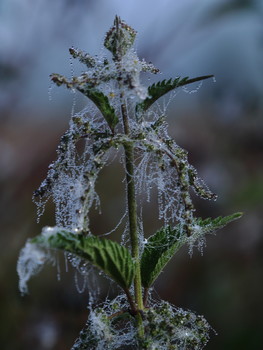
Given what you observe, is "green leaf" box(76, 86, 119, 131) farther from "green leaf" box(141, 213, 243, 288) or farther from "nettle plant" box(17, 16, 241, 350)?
"green leaf" box(141, 213, 243, 288)

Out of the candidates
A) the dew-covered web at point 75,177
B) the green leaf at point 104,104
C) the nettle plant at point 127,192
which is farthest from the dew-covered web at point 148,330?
the green leaf at point 104,104

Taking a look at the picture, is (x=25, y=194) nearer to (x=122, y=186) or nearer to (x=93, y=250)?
(x=122, y=186)

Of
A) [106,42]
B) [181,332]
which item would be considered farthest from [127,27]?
[181,332]

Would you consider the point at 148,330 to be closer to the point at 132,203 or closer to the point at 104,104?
the point at 132,203

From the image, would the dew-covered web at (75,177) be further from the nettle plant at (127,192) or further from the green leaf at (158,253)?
the green leaf at (158,253)

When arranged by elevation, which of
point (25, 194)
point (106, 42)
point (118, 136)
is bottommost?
point (118, 136)

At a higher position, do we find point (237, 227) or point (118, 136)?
point (237, 227)

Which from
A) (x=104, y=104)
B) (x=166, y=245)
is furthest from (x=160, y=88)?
(x=166, y=245)
